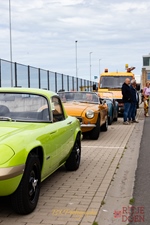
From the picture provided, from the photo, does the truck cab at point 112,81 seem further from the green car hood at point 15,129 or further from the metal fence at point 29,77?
the green car hood at point 15,129

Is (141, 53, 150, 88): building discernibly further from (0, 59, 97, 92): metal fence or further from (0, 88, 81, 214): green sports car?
(0, 88, 81, 214): green sports car

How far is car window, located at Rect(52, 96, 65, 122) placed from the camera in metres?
6.05

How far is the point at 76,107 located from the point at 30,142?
6.64 meters

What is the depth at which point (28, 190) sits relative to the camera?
460 centimetres

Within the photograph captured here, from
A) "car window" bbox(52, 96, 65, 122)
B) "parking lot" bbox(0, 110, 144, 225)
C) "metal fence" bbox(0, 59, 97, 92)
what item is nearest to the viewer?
"parking lot" bbox(0, 110, 144, 225)

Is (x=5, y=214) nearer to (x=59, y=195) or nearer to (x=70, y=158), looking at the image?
(x=59, y=195)

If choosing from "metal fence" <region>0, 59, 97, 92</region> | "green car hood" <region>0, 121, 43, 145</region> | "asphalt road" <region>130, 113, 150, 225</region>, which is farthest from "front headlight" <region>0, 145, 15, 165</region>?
"metal fence" <region>0, 59, 97, 92</region>

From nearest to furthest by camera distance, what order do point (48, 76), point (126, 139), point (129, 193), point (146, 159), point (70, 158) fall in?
point (129, 193)
point (70, 158)
point (146, 159)
point (126, 139)
point (48, 76)

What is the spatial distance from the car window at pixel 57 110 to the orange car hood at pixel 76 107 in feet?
13.8

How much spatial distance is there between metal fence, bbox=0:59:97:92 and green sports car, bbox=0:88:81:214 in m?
11.8

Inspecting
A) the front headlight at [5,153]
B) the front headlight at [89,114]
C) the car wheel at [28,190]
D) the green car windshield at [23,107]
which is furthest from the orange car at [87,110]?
the front headlight at [5,153]

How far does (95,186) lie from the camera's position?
6.14m

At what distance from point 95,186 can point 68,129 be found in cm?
104

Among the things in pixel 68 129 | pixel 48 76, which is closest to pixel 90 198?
pixel 68 129
